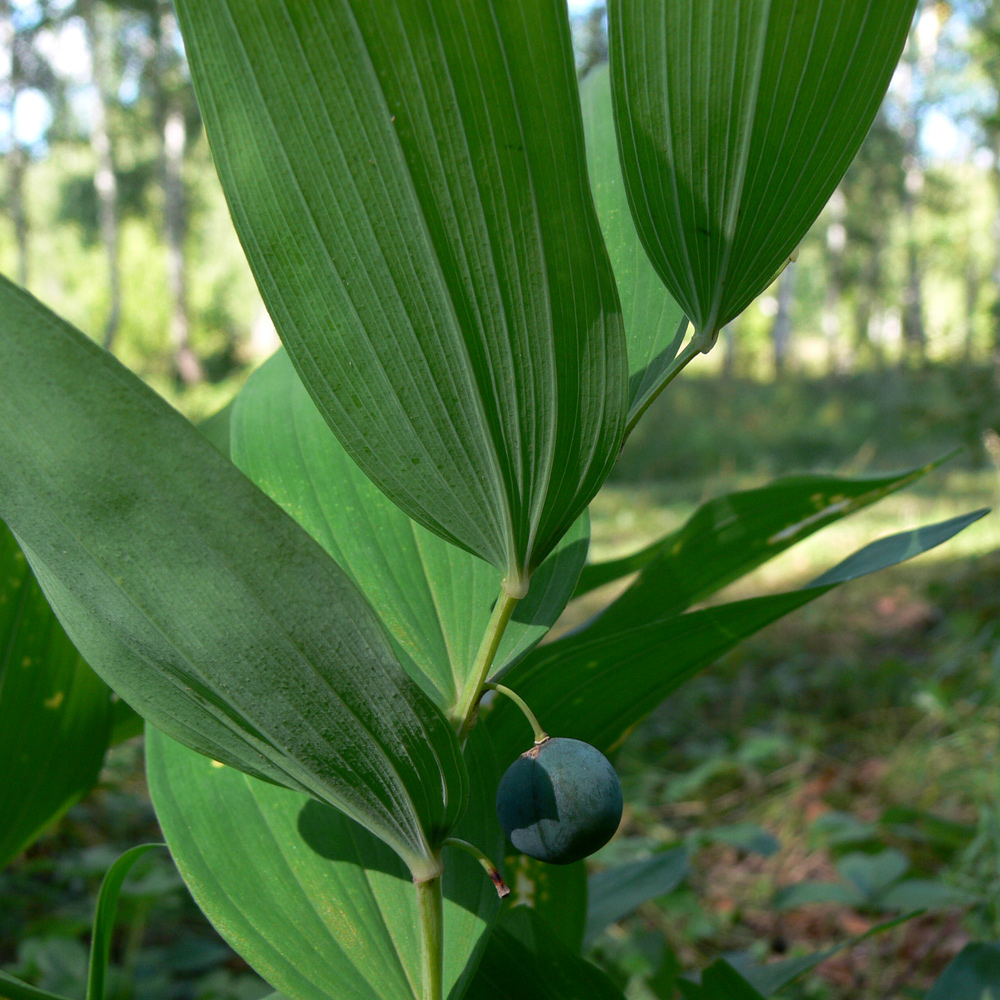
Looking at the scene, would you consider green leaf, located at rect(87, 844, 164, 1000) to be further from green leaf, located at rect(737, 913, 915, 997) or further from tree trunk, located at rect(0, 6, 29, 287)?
tree trunk, located at rect(0, 6, 29, 287)

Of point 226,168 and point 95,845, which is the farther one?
point 95,845

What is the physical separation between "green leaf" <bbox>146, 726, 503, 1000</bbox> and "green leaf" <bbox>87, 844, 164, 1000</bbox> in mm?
23

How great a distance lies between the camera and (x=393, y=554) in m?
0.47

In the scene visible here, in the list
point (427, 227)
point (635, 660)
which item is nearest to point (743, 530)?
point (635, 660)

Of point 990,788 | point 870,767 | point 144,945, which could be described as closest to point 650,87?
point 144,945

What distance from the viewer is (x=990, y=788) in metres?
1.71

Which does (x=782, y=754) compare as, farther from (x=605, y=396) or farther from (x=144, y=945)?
(x=605, y=396)

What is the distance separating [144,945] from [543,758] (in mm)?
1380

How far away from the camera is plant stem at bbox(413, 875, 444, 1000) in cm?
36

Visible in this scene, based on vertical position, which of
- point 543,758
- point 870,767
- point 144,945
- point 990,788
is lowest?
point 870,767

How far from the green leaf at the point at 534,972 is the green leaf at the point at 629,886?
33cm

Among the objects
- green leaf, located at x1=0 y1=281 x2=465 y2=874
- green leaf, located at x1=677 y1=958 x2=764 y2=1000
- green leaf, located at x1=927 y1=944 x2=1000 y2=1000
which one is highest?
green leaf, located at x1=0 y1=281 x2=465 y2=874

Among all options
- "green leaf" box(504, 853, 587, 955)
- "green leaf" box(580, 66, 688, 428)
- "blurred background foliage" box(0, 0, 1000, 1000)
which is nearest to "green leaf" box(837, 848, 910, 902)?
"blurred background foliage" box(0, 0, 1000, 1000)

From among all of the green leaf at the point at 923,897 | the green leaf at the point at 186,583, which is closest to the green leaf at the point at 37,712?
the green leaf at the point at 186,583
